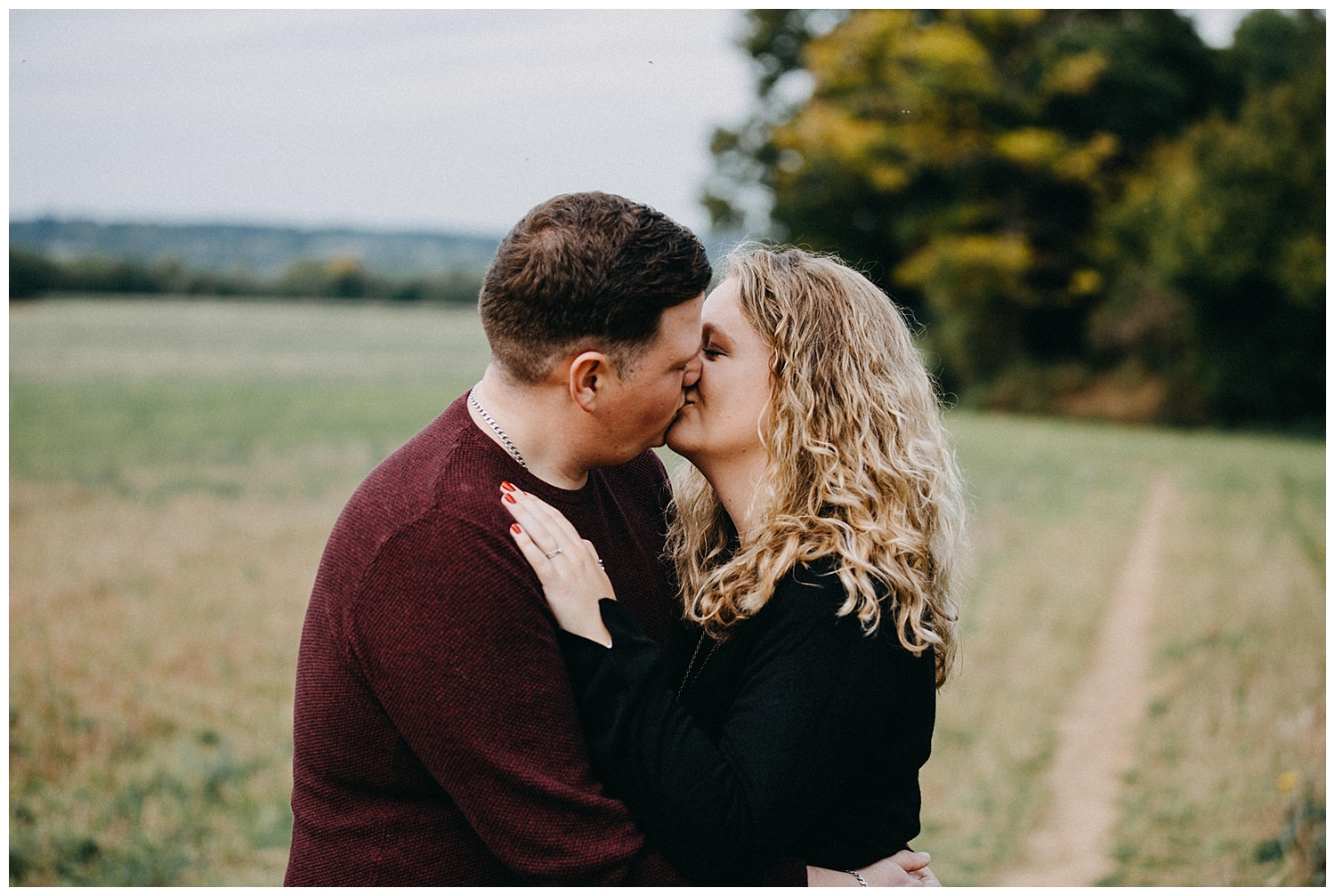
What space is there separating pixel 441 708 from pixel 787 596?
31.6 inches

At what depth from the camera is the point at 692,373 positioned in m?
2.69

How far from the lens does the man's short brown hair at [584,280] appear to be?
2346mm

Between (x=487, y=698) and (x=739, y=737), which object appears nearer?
(x=487, y=698)

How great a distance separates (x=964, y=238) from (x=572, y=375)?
3761cm

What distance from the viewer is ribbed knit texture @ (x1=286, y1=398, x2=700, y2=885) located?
218 cm

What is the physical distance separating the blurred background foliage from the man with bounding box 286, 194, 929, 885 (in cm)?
3040

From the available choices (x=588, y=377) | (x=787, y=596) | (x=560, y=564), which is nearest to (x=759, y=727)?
(x=787, y=596)

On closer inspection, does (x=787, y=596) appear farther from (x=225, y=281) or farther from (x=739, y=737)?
(x=225, y=281)

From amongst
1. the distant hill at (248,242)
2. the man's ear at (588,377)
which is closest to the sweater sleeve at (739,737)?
the man's ear at (588,377)

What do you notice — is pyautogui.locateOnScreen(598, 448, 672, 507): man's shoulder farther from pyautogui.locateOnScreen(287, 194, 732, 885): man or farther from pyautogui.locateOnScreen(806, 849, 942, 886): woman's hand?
pyautogui.locateOnScreen(806, 849, 942, 886): woman's hand

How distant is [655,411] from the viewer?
103 inches

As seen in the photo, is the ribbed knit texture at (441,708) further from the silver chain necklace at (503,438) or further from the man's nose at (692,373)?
the man's nose at (692,373)

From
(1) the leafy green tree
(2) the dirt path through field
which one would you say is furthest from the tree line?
(1) the leafy green tree

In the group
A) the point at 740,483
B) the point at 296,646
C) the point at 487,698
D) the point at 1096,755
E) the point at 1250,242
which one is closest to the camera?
the point at 487,698
